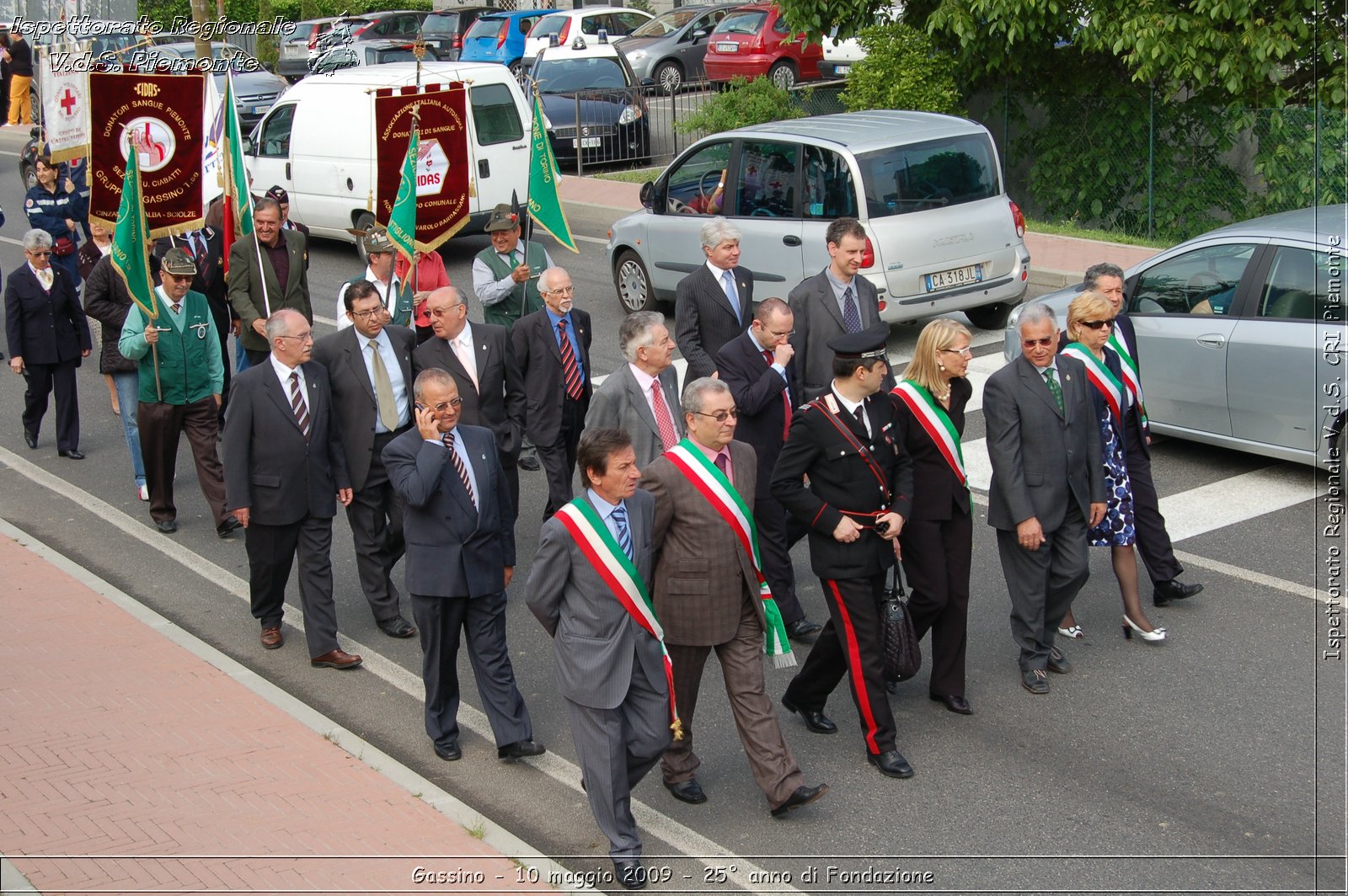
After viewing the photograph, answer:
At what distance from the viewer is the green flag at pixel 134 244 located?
31.2 ft

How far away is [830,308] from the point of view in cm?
826

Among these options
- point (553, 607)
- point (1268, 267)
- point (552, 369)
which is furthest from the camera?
point (1268, 267)

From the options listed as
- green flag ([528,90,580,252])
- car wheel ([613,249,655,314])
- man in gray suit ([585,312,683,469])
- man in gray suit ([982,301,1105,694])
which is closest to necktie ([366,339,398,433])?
man in gray suit ([585,312,683,469])

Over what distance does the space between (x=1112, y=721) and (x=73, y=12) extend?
68.6ft

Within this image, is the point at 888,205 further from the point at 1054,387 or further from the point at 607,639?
the point at 607,639

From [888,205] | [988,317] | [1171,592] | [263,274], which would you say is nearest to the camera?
[1171,592]

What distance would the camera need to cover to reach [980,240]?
42.4ft

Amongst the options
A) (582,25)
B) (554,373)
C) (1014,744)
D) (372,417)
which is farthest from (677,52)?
(1014,744)

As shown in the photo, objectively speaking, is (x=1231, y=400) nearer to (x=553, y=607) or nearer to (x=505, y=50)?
(x=553, y=607)

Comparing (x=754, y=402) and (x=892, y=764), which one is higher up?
(x=754, y=402)

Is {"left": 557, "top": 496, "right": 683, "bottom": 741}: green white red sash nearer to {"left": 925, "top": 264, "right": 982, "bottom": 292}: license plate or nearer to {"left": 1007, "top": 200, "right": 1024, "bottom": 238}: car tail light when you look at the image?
{"left": 925, "top": 264, "right": 982, "bottom": 292}: license plate

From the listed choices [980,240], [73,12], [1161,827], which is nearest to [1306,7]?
[980,240]

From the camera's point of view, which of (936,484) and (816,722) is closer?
(936,484)

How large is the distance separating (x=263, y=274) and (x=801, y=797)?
6261 mm
